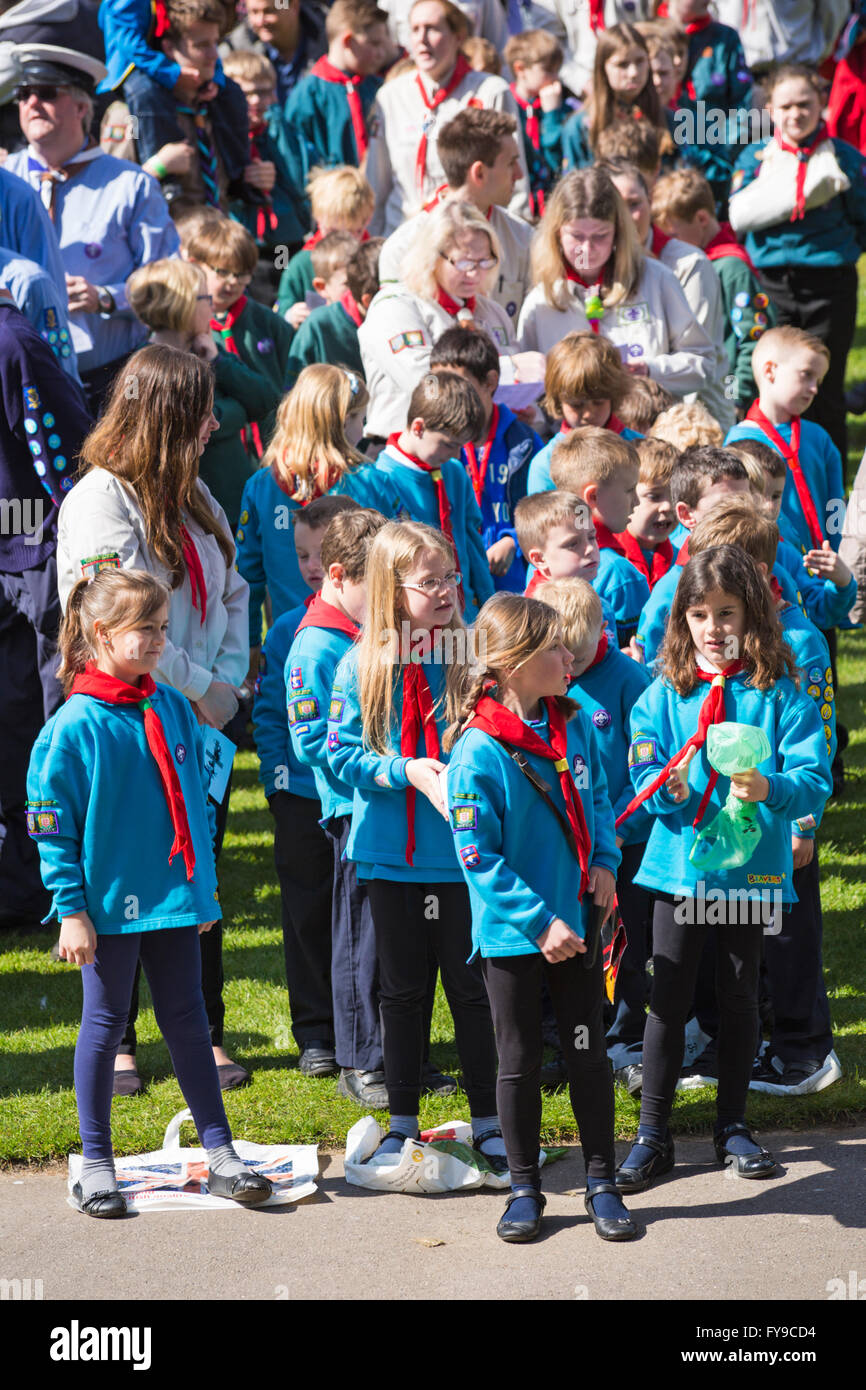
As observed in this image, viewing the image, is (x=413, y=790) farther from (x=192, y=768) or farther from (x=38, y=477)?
(x=38, y=477)

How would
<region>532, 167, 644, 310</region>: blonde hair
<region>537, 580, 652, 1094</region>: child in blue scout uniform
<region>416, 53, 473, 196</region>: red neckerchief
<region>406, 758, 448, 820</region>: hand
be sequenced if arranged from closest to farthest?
<region>406, 758, 448, 820</region>: hand
<region>537, 580, 652, 1094</region>: child in blue scout uniform
<region>532, 167, 644, 310</region>: blonde hair
<region>416, 53, 473, 196</region>: red neckerchief

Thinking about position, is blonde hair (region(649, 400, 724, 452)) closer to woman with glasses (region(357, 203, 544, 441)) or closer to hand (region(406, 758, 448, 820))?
woman with glasses (region(357, 203, 544, 441))

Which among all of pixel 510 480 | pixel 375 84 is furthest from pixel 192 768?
pixel 375 84

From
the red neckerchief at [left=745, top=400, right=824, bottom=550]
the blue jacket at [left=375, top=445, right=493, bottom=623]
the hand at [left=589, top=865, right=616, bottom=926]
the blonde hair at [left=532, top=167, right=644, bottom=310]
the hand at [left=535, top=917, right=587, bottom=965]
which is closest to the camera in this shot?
the hand at [left=535, top=917, right=587, bottom=965]

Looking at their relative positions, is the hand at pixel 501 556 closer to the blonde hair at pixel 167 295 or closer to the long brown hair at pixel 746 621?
the blonde hair at pixel 167 295

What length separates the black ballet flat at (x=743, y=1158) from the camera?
464 cm

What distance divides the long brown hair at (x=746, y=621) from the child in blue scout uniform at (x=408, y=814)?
59 cm

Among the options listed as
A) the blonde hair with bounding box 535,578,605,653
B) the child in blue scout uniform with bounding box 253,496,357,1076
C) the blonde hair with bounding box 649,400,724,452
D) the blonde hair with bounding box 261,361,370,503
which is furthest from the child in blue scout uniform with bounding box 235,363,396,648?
the blonde hair with bounding box 649,400,724,452

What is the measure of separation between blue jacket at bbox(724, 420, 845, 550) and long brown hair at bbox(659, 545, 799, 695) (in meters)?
1.81

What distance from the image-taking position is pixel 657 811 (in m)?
4.71

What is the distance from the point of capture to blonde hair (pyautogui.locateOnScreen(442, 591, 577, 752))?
4312mm

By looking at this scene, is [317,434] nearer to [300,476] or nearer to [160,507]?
[300,476]

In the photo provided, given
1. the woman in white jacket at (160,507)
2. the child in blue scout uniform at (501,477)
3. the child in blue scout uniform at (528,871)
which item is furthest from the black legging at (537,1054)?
the child in blue scout uniform at (501,477)

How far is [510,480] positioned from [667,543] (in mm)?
806
